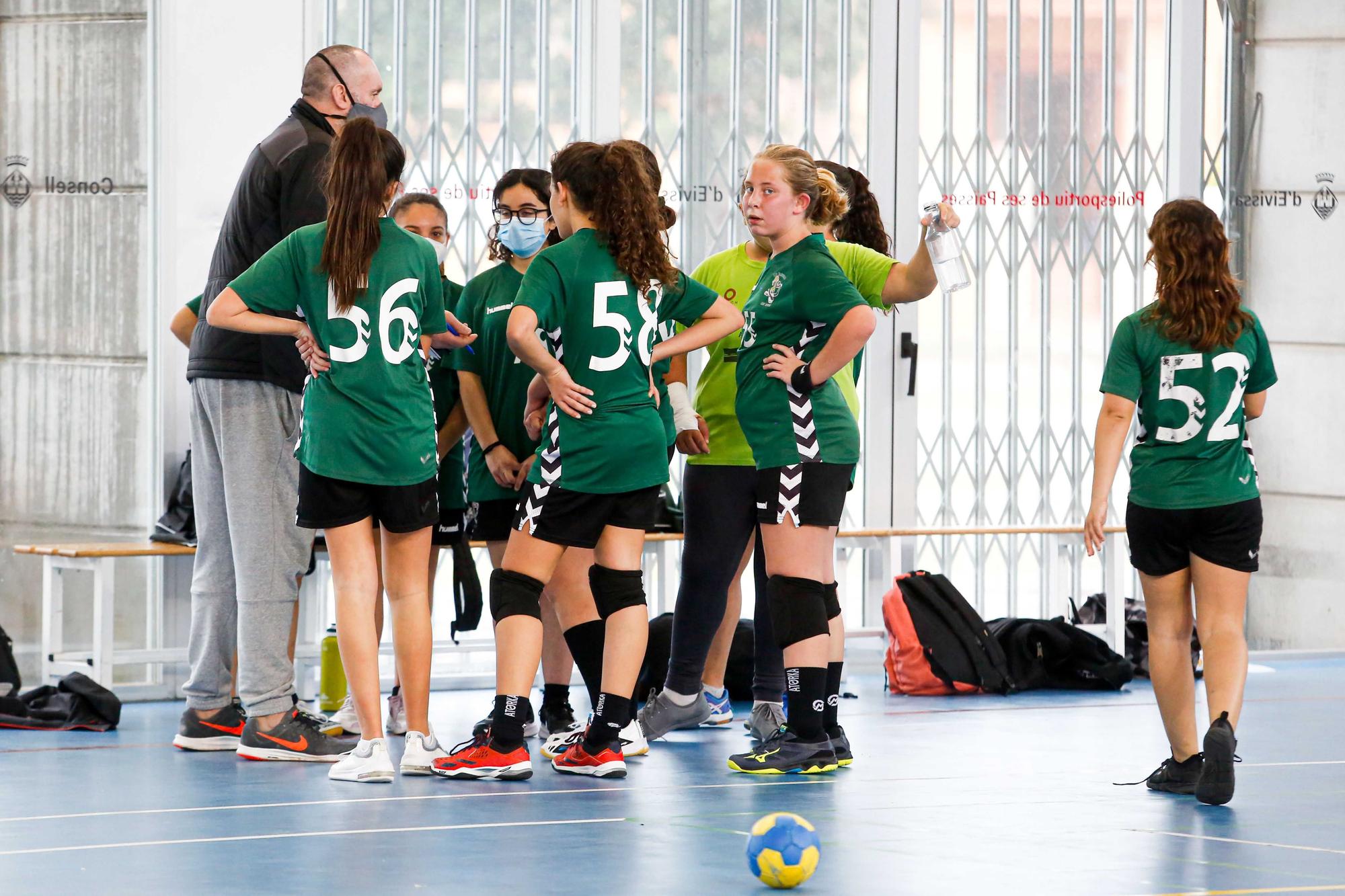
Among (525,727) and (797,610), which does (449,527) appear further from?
(797,610)

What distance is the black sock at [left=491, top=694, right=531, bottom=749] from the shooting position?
12.1 ft

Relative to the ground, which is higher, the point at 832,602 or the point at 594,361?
the point at 594,361

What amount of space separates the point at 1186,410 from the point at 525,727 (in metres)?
1.64

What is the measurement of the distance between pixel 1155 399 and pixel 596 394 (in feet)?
4.00

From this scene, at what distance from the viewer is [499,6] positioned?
20.1ft

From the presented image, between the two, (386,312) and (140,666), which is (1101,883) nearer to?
(386,312)

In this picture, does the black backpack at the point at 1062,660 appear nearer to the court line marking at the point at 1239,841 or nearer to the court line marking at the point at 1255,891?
the court line marking at the point at 1239,841

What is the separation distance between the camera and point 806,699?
394cm

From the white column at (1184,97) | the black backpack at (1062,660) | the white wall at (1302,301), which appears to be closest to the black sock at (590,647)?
the black backpack at (1062,660)

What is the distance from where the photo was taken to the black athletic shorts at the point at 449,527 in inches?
182

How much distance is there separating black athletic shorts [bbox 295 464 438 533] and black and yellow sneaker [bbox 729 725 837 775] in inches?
35.6

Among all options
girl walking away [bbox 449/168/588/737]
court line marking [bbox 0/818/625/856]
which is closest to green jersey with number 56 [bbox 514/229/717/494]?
girl walking away [bbox 449/168/588/737]

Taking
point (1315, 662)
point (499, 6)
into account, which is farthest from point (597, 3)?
point (1315, 662)

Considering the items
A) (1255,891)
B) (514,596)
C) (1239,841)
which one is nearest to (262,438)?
(514,596)
